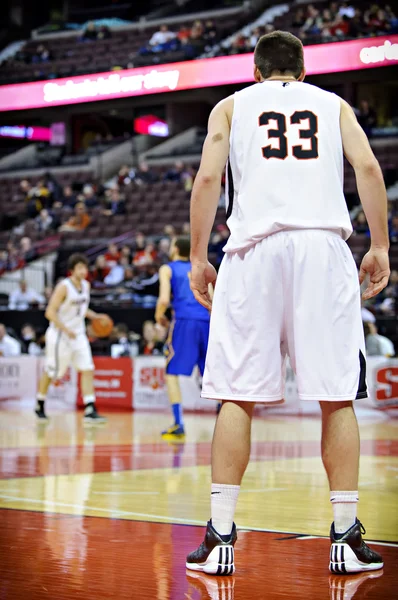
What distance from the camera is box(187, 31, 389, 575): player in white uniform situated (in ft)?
11.2

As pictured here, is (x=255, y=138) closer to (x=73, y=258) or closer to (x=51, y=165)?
(x=73, y=258)

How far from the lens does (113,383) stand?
14898mm

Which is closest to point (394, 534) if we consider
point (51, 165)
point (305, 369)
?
point (305, 369)

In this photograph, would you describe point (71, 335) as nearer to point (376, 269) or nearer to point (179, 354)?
point (179, 354)

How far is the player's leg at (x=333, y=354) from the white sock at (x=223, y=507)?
0.35 meters

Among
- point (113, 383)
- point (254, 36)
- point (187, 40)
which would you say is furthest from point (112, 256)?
point (187, 40)

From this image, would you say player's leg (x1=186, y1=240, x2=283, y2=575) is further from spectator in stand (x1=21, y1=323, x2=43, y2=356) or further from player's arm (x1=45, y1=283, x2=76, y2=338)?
spectator in stand (x1=21, y1=323, x2=43, y2=356)

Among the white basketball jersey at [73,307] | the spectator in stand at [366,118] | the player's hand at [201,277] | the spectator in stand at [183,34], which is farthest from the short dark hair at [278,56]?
the spectator in stand at [183,34]

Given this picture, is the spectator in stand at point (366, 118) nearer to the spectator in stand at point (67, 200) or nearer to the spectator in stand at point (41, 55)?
the spectator in stand at point (67, 200)

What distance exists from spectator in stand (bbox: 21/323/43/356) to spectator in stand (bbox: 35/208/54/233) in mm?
7358

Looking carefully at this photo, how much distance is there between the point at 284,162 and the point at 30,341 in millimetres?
15044

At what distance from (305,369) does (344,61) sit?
69.5 feet

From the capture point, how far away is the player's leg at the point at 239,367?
11.3ft

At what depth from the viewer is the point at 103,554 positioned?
3.64 metres
